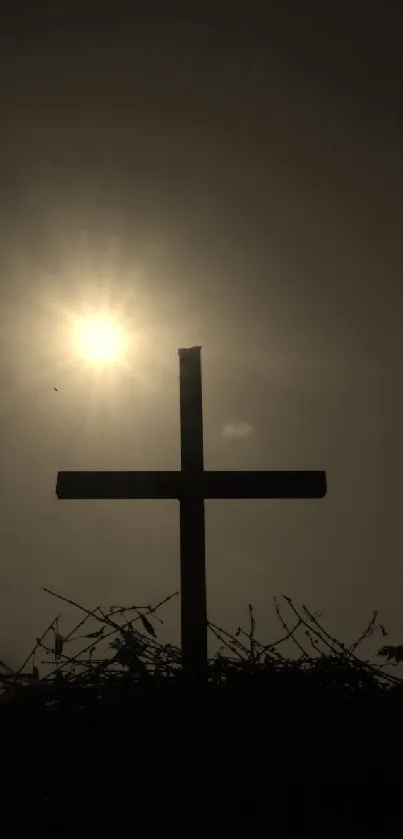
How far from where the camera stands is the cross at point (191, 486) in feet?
14.4

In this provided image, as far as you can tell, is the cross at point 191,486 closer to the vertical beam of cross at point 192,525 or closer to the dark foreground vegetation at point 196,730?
the vertical beam of cross at point 192,525

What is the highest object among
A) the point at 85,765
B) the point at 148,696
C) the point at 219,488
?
the point at 219,488

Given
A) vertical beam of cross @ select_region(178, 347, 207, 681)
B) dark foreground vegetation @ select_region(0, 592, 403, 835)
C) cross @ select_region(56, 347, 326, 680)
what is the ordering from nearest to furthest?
dark foreground vegetation @ select_region(0, 592, 403, 835)
vertical beam of cross @ select_region(178, 347, 207, 681)
cross @ select_region(56, 347, 326, 680)

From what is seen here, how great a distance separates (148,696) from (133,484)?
6.35 ft

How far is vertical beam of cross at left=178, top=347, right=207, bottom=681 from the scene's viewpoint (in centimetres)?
406

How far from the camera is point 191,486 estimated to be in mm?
4758

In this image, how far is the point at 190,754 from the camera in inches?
109

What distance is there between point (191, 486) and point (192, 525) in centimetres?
29

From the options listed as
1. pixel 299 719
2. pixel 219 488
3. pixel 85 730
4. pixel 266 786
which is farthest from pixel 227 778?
pixel 219 488

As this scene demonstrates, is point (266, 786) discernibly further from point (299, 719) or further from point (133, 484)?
point (133, 484)

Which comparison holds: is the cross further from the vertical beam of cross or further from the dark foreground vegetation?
the dark foreground vegetation

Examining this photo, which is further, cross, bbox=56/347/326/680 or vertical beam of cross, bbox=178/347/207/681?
cross, bbox=56/347/326/680

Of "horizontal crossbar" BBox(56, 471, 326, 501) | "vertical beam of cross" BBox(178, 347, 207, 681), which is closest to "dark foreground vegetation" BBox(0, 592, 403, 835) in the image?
"vertical beam of cross" BBox(178, 347, 207, 681)

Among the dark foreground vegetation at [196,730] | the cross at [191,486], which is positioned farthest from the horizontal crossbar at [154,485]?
the dark foreground vegetation at [196,730]
